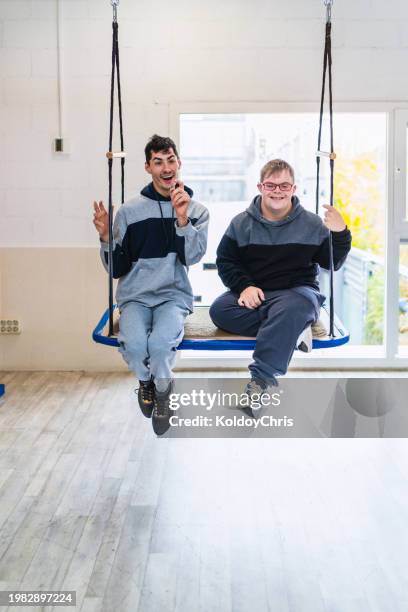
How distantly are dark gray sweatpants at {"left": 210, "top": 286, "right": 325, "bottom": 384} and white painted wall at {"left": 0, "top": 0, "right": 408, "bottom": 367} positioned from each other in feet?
7.03

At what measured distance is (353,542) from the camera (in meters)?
2.73

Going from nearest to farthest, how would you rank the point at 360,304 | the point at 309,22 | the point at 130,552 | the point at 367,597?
the point at 367,597 < the point at 130,552 < the point at 309,22 < the point at 360,304

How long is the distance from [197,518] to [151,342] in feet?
2.21

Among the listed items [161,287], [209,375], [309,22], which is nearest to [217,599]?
[161,287]

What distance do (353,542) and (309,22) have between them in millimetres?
3377

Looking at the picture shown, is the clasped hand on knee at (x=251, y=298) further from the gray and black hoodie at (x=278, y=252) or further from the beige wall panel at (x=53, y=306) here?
the beige wall panel at (x=53, y=306)

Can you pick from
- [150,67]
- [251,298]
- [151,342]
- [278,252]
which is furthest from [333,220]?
[150,67]

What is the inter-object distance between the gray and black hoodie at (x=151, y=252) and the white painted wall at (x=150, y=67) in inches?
71.6

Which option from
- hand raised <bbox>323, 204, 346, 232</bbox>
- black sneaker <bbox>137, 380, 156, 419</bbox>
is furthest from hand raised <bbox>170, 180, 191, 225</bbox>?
black sneaker <bbox>137, 380, 156, 419</bbox>

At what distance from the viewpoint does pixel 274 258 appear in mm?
3277

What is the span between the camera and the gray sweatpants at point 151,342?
2954 millimetres

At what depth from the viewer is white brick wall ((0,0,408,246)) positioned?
16.1 ft

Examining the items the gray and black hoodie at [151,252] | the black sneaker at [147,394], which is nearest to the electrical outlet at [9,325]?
the gray and black hoodie at [151,252]

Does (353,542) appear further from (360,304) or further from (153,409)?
(360,304)
